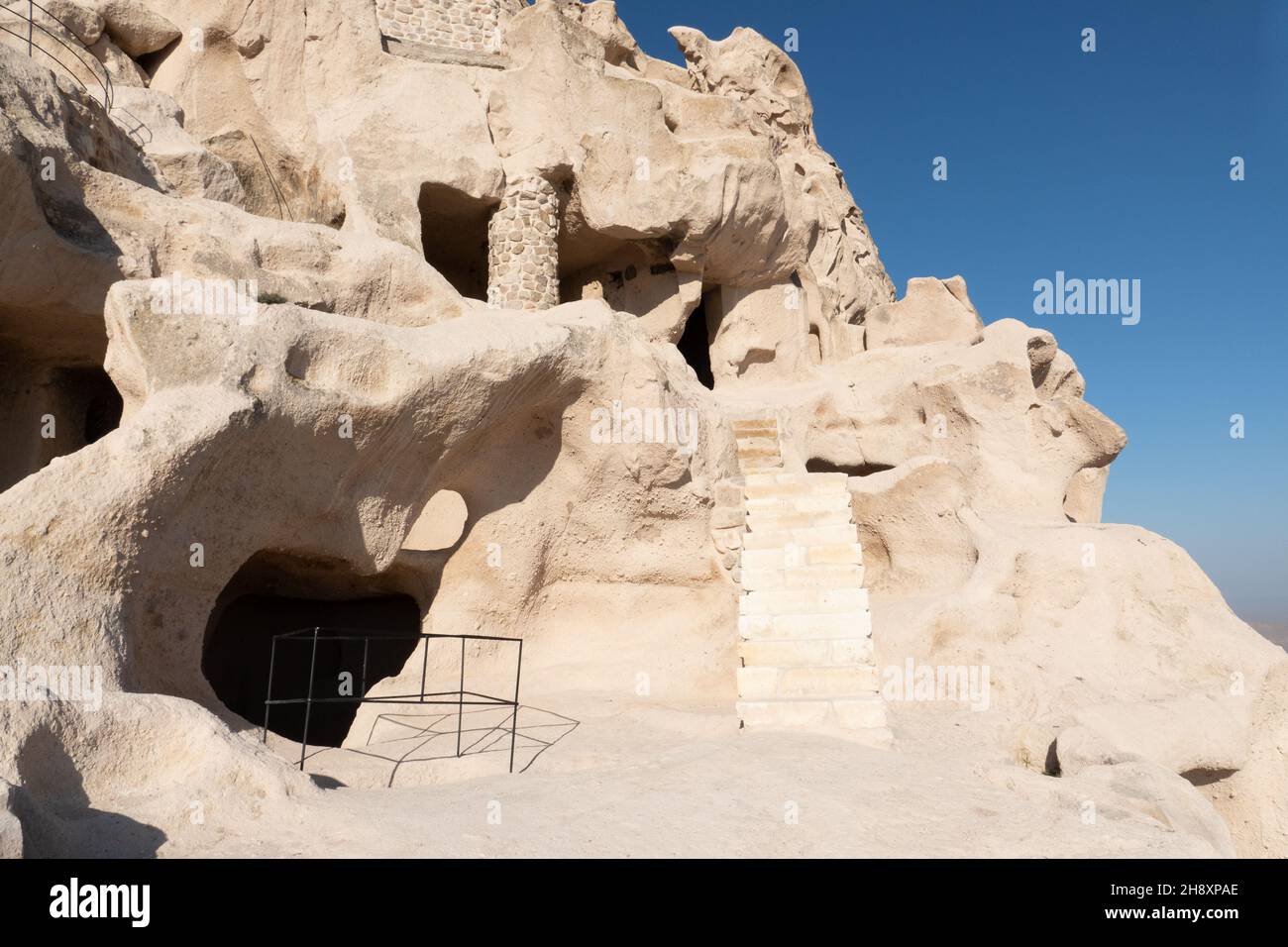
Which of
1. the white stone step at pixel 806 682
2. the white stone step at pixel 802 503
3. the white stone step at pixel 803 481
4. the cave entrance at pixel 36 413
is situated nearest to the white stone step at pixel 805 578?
the white stone step at pixel 802 503

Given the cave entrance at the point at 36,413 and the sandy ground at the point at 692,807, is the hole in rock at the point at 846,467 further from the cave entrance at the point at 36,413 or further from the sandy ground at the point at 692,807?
the cave entrance at the point at 36,413

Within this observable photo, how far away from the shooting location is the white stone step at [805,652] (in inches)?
248

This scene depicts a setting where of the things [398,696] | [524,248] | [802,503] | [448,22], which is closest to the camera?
[398,696]

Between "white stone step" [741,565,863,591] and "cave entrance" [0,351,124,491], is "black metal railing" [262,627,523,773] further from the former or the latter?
"cave entrance" [0,351,124,491]

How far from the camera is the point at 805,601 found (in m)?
6.83

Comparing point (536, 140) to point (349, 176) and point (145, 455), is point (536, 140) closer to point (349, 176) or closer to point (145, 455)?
point (349, 176)

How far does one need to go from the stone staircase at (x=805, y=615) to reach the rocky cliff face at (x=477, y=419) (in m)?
0.44

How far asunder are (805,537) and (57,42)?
8.47m

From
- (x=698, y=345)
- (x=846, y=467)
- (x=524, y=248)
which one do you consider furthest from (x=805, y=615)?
(x=698, y=345)

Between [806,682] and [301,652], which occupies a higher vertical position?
[806,682]

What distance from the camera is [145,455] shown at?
14.9 ft

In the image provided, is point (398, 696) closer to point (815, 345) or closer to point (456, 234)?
point (456, 234)

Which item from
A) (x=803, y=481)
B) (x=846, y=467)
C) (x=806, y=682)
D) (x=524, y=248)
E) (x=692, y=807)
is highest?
(x=524, y=248)

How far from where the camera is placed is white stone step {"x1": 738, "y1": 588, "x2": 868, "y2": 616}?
6719 mm
